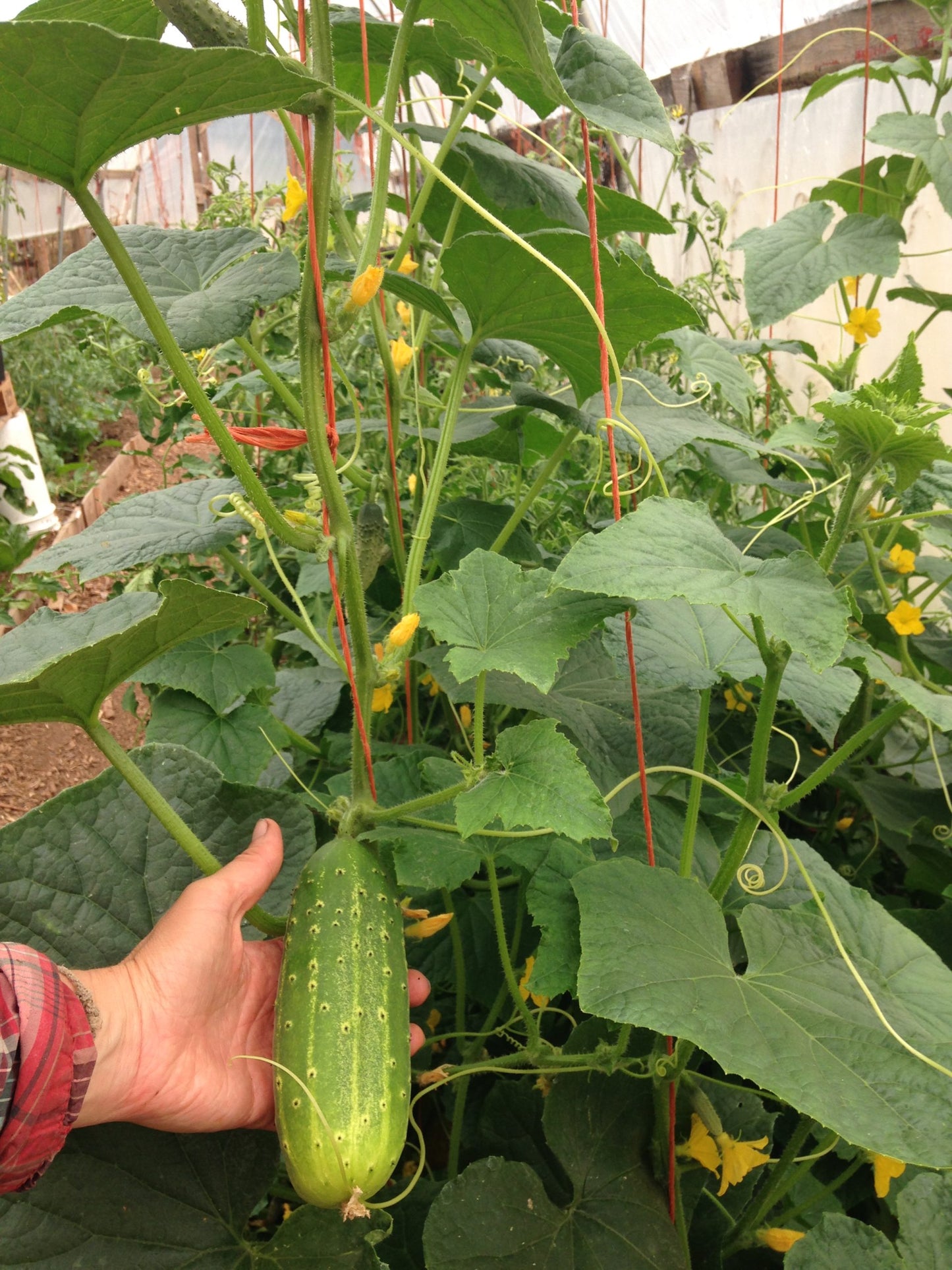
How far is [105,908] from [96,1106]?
0.20m

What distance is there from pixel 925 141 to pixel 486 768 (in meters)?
1.18

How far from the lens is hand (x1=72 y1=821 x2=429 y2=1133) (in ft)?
2.39

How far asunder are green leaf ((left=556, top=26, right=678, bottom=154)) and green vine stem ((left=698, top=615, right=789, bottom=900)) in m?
0.39

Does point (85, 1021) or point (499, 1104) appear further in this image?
point (499, 1104)

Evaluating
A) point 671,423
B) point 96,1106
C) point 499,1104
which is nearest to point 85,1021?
point 96,1106

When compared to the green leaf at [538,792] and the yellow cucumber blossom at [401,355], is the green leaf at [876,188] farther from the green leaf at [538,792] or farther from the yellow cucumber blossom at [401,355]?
the green leaf at [538,792]

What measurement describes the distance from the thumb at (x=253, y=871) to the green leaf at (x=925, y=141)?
3.99 feet

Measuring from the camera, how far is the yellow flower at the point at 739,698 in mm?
1367

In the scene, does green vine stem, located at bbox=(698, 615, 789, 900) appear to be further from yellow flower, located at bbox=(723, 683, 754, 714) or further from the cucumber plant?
yellow flower, located at bbox=(723, 683, 754, 714)

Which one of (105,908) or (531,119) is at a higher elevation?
(531,119)

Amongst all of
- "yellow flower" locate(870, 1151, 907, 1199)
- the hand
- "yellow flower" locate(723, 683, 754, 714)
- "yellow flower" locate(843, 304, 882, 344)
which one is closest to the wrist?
the hand

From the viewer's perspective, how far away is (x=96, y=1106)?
28.3 inches

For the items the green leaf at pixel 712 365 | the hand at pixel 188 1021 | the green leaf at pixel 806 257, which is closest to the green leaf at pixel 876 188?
the green leaf at pixel 806 257

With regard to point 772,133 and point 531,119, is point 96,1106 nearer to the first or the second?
point 772,133
